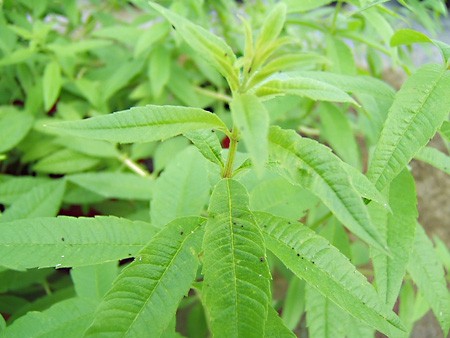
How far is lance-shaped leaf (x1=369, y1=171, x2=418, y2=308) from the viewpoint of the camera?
0.64 metres

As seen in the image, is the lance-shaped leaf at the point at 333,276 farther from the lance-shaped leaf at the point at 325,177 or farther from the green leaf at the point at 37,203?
the green leaf at the point at 37,203

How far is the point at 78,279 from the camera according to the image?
0.82 meters

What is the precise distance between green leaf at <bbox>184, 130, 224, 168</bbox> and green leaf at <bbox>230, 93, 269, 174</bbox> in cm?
12

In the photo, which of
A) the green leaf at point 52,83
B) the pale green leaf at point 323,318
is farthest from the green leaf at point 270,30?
the green leaf at point 52,83

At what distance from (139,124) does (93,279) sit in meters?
0.37

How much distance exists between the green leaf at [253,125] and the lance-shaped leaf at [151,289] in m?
0.16

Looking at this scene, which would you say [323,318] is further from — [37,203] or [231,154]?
[37,203]

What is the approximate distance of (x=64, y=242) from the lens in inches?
25.0

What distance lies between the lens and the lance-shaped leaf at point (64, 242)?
24.5 inches

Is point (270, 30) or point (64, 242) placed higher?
point (270, 30)

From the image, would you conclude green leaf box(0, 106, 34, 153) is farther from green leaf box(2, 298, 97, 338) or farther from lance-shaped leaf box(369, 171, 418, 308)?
lance-shaped leaf box(369, 171, 418, 308)

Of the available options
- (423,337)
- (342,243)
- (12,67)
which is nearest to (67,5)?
(12,67)

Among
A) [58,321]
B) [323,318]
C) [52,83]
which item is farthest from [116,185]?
[323,318]

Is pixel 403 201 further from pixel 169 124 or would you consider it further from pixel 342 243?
pixel 169 124
